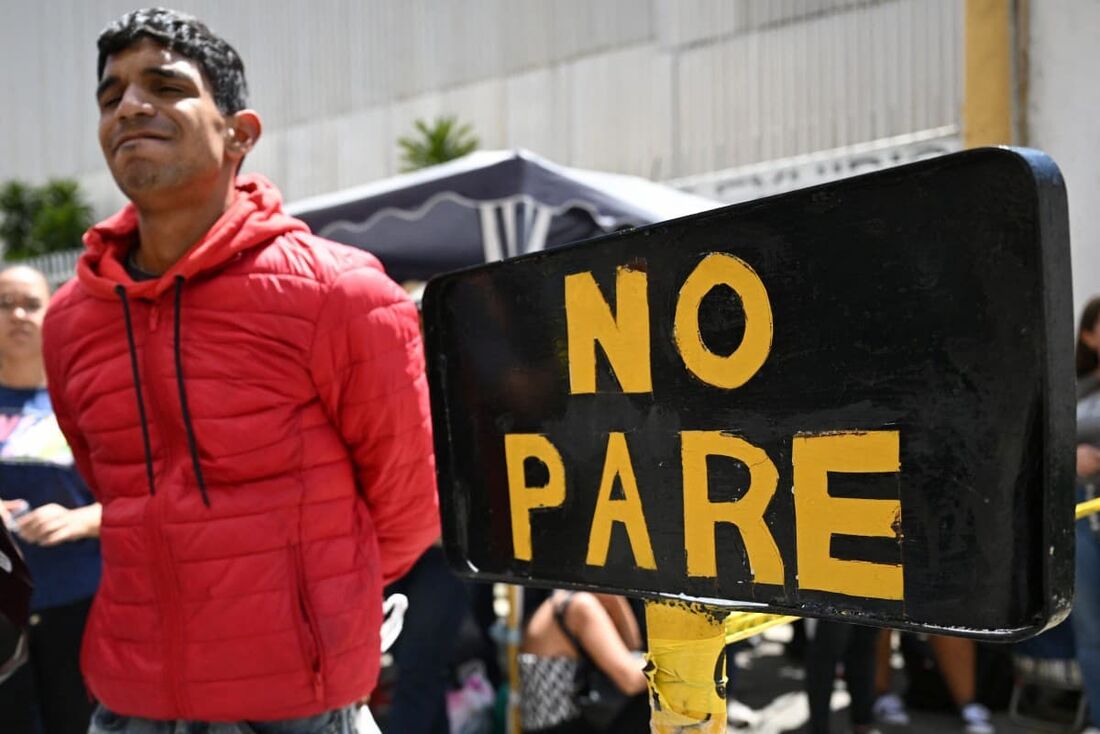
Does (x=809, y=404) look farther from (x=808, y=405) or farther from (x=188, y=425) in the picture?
(x=188, y=425)

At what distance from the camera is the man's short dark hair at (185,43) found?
5.64 ft

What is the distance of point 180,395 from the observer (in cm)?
162

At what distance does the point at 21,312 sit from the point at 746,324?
2700 mm

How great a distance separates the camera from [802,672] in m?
5.39

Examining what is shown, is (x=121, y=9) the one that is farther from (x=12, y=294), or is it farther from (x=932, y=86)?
(x=12, y=294)

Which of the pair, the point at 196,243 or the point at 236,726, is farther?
the point at 196,243

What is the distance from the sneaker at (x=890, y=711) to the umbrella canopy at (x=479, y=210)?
2.35m

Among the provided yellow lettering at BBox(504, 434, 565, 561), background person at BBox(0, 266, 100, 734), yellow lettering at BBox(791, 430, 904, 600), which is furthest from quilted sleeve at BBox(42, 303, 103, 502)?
yellow lettering at BBox(791, 430, 904, 600)

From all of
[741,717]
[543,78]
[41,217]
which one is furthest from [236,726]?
[41,217]

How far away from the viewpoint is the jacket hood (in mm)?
1646

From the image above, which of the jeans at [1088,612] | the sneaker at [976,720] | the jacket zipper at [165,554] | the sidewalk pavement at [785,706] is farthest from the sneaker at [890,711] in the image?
the jacket zipper at [165,554]

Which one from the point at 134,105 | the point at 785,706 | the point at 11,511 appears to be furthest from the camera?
A: the point at 785,706

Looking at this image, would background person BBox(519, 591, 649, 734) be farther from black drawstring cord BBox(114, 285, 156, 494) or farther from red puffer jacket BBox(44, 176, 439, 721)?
black drawstring cord BBox(114, 285, 156, 494)

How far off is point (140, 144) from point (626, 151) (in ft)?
53.7
